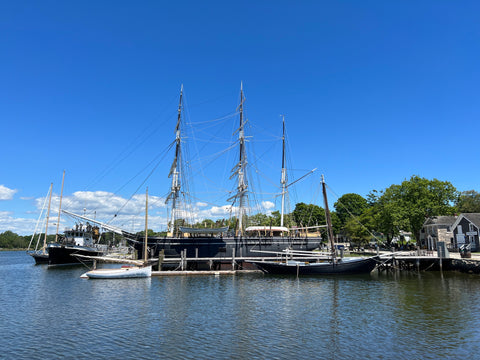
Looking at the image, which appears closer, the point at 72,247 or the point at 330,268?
the point at 330,268

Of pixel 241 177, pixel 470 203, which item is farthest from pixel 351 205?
pixel 241 177

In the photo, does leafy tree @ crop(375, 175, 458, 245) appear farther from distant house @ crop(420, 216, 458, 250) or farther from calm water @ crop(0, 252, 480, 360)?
calm water @ crop(0, 252, 480, 360)

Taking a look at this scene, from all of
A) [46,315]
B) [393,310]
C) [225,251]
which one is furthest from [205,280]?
[393,310]

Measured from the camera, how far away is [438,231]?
62656 millimetres

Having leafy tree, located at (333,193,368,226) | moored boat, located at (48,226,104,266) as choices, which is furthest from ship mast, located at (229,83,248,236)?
leafy tree, located at (333,193,368,226)

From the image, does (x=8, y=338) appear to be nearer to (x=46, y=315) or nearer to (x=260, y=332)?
(x=46, y=315)

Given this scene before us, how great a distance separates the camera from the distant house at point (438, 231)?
6250 centimetres

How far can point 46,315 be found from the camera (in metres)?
21.9

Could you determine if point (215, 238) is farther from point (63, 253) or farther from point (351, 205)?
point (351, 205)

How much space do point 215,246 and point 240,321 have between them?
3215cm

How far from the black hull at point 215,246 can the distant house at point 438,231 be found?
28941 mm

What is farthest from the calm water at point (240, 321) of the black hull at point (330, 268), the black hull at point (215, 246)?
the black hull at point (215, 246)

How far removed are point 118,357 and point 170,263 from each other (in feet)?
123

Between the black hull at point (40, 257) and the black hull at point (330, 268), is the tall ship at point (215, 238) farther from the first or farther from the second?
the black hull at point (40, 257)
